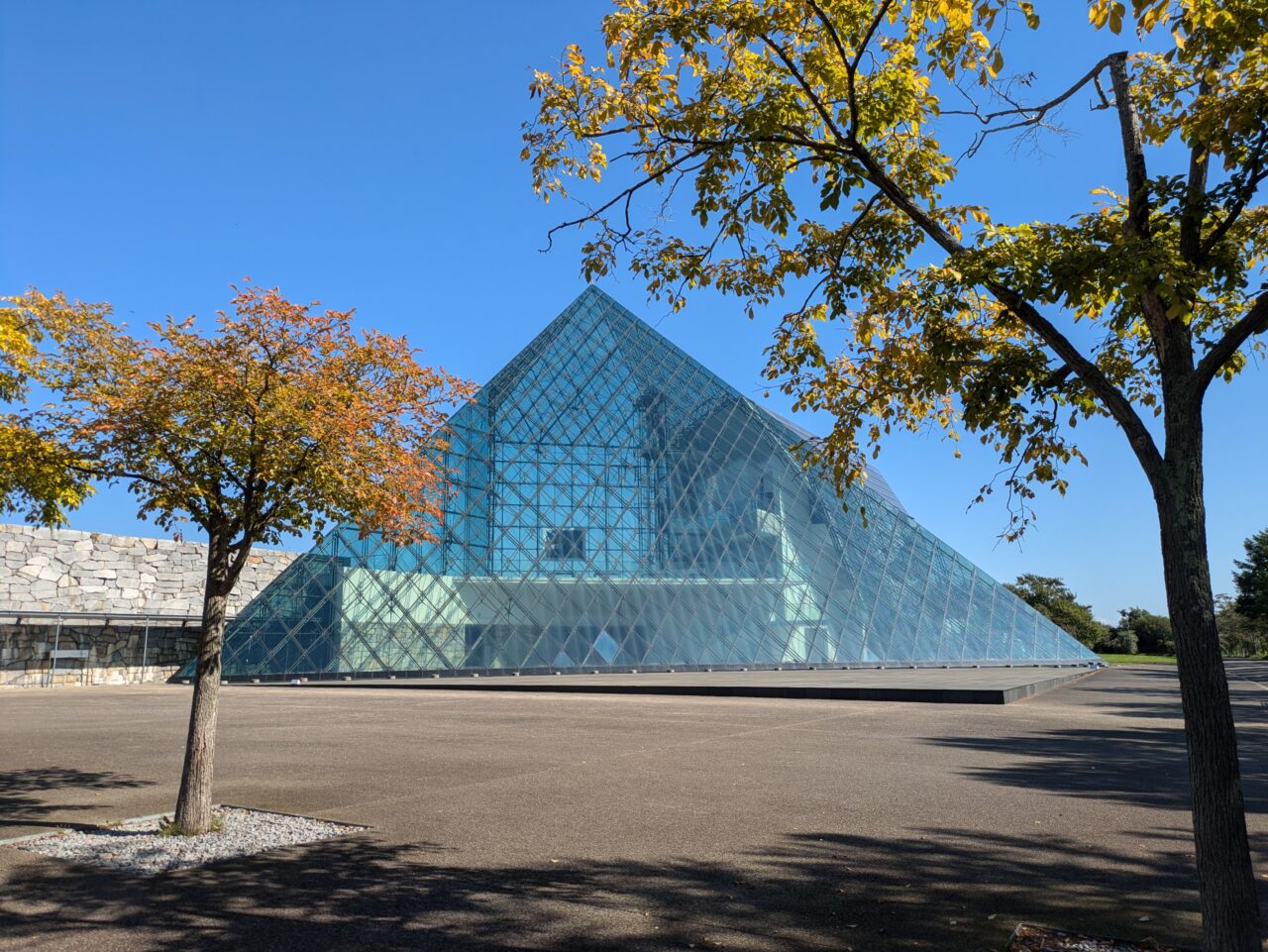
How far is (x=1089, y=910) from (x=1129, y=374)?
3.31m

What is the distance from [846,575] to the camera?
33.8 meters

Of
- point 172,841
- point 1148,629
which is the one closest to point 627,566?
point 172,841

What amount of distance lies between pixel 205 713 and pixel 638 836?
3486 mm

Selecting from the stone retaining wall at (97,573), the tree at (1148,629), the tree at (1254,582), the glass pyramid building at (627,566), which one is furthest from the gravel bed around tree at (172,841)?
the tree at (1148,629)

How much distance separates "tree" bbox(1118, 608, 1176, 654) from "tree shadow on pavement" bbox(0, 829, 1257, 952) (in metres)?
76.7

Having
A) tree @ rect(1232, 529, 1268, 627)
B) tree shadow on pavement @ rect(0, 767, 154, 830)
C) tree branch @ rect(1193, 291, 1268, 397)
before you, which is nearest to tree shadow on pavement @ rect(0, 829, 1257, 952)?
tree shadow on pavement @ rect(0, 767, 154, 830)

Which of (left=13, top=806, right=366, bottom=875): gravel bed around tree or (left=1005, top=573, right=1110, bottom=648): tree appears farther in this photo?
(left=1005, top=573, right=1110, bottom=648): tree

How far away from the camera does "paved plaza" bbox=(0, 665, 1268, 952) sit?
4.62 metres

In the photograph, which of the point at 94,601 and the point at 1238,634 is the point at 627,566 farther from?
the point at 1238,634

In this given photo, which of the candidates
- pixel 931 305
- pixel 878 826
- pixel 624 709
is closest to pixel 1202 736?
pixel 931 305

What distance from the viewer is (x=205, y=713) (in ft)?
22.6

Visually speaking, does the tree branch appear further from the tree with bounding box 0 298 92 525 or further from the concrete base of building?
the concrete base of building

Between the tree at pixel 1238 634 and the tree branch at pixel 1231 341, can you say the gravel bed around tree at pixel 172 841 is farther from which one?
the tree at pixel 1238 634

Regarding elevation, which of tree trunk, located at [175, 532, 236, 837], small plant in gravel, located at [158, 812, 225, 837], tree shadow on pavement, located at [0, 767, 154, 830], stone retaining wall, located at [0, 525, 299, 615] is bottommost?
tree shadow on pavement, located at [0, 767, 154, 830]
